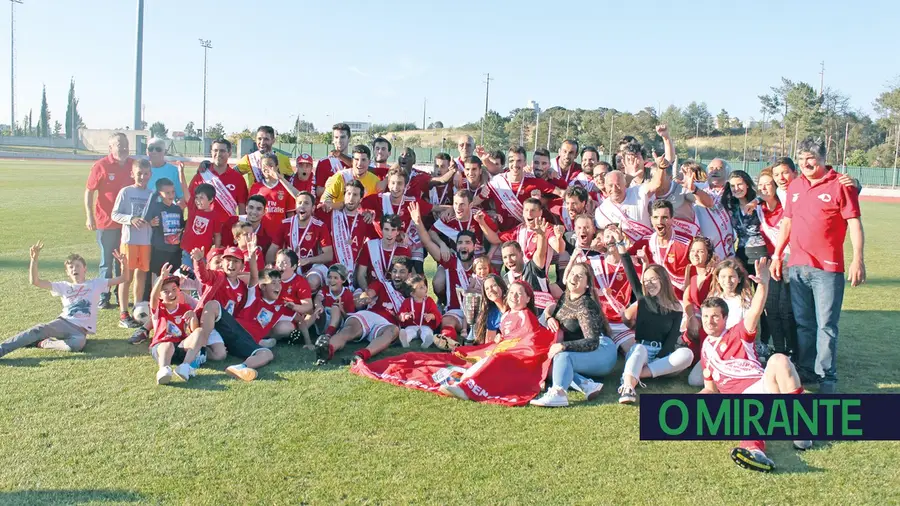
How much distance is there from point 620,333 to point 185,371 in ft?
11.5

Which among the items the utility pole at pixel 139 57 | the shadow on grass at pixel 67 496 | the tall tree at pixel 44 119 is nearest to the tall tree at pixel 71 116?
the tall tree at pixel 44 119

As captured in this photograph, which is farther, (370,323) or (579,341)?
(370,323)

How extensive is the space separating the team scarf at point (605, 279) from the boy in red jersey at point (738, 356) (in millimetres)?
1100

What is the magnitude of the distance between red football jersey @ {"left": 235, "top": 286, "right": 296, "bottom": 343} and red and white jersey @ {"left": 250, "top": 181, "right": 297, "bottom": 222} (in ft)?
4.40

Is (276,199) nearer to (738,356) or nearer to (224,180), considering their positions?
(224,180)

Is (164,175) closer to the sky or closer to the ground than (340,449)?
closer to the sky

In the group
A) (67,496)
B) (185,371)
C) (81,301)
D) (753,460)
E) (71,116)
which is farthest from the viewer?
(71,116)

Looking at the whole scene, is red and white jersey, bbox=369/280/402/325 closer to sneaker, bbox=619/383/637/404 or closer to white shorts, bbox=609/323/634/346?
white shorts, bbox=609/323/634/346

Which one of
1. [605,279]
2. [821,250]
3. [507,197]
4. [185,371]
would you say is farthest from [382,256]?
[821,250]

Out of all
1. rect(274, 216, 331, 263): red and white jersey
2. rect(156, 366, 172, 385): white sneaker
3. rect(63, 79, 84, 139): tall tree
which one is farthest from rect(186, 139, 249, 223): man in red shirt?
rect(63, 79, 84, 139): tall tree

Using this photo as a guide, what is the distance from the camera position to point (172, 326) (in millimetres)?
5766

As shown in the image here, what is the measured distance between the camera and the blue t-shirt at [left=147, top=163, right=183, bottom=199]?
7.76m

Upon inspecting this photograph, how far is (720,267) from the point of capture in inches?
211

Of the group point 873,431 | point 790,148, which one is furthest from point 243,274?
point 790,148
